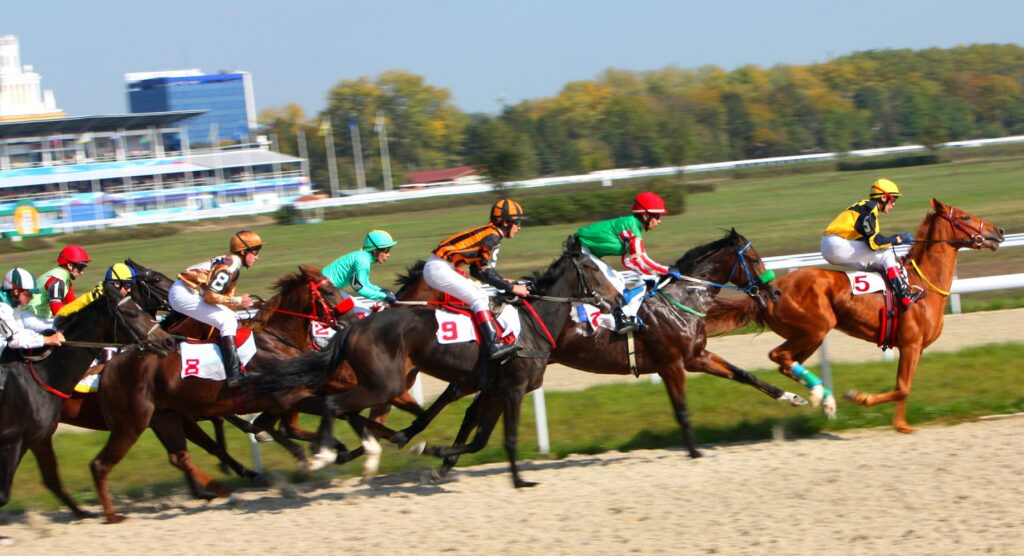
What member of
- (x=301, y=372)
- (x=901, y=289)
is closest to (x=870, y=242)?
(x=901, y=289)

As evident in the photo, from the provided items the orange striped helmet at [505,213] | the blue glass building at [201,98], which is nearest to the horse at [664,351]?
the orange striped helmet at [505,213]

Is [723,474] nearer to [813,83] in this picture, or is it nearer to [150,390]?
[150,390]

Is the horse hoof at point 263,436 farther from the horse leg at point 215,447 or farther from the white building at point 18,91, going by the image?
the white building at point 18,91

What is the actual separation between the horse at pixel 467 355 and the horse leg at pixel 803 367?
59.5 inches

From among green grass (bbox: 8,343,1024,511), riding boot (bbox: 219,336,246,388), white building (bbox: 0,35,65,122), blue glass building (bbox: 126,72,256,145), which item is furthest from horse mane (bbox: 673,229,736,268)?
blue glass building (bbox: 126,72,256,145)

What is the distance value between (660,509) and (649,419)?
2.62 m

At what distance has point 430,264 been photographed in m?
7.71

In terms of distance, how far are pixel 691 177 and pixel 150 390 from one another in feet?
157

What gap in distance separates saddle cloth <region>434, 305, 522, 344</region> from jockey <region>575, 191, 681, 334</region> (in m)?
0.86

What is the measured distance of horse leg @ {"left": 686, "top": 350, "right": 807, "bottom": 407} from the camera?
26.3 feet

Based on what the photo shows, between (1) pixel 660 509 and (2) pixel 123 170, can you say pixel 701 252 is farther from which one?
(2) pixel 123 170

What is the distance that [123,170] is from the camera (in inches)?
2402

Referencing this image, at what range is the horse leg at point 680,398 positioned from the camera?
7.71 meters

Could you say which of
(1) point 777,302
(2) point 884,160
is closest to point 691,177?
(2) point 884,160
